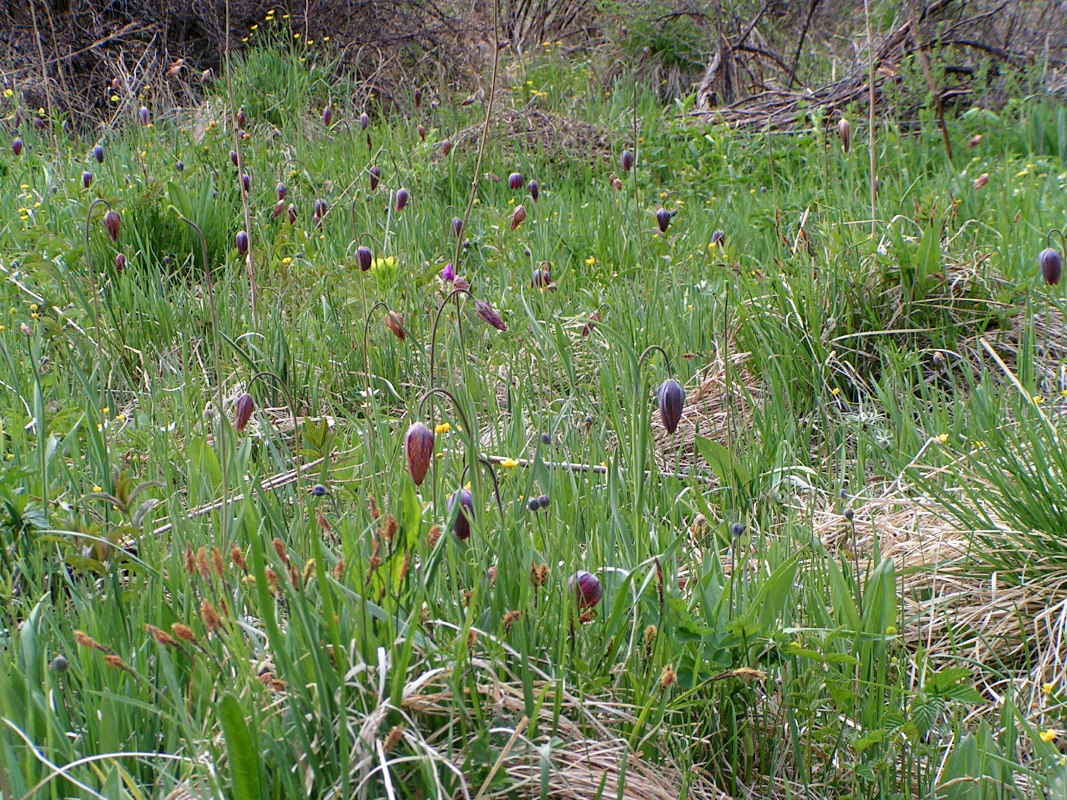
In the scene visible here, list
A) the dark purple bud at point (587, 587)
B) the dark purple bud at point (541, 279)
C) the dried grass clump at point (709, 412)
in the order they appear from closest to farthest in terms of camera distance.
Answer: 1. the dark purple bud at point (587, 587)
2. the dried grass clump at point (709, 412)
3. the dark purple bud at point (541, 279)

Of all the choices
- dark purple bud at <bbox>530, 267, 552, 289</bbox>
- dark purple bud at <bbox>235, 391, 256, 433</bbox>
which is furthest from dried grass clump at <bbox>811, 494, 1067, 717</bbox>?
dark purple bud at <bbox>530, 267, 552, 289</bbox>

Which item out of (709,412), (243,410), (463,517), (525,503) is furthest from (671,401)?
(709,412)

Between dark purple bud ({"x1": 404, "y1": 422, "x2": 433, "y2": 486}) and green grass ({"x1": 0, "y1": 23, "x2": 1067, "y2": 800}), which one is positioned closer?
green grass ({"x1": 0, "y1": 23, "x2": 1067, "y2": 800})

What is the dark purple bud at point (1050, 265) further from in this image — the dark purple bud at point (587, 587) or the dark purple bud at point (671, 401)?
the dark purple bud at point (587, 587)

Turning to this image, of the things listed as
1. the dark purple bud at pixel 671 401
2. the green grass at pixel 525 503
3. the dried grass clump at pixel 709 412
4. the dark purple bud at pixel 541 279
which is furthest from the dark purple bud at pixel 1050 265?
the dark purple bud at pixel 541 279

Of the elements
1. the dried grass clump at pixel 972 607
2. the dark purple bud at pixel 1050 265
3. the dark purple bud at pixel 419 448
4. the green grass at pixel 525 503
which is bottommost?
the dried grass clump at pixel 972 607

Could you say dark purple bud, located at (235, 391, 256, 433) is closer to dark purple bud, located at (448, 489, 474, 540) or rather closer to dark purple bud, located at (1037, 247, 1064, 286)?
dark purple bud, located at (448, 489, 474, 540)

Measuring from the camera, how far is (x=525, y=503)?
5.58ft

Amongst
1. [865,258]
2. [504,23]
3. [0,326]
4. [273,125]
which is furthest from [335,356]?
[504,23]

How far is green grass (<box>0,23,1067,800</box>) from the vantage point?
1192 millimetres

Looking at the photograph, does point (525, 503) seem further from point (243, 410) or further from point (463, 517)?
point (243, 410)

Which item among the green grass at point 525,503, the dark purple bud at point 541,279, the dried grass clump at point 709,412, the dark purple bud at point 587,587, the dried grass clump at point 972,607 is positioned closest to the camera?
the green grass at point 525,503

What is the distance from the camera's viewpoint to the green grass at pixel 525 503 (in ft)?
3.91

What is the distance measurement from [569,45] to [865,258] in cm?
772
